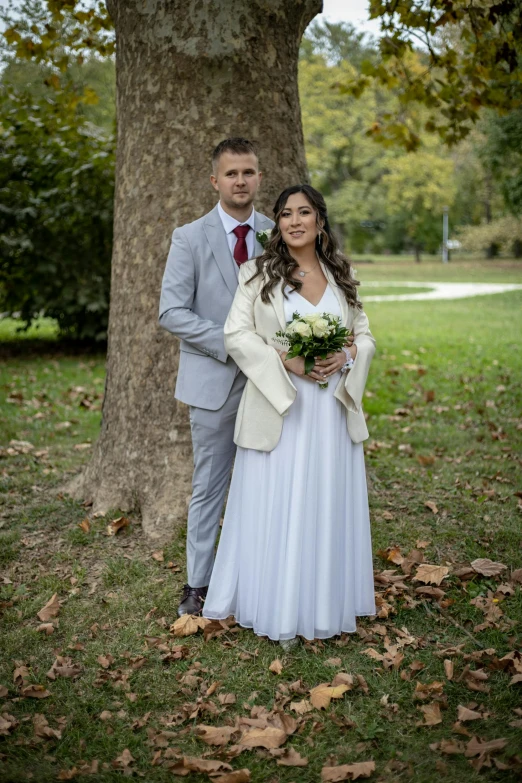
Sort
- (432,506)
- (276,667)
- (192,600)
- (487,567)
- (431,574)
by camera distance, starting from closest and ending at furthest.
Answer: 1. (276,667)
2. (192,600)
3. (431,574)
4. (487,567)
5. (432,506)

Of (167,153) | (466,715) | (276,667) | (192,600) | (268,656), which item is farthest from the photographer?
(167,153)

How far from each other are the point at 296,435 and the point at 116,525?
210 centimetres

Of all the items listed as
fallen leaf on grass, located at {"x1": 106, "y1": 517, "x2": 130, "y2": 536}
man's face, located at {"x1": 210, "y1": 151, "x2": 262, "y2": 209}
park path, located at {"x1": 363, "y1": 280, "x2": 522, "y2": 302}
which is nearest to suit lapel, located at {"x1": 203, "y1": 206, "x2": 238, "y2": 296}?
man's face, located at {"x1": 210, "y1": 151, "x2": 262, "y2": 209}

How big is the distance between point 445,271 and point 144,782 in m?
42.0

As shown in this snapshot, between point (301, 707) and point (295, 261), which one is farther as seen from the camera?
point (295, 261)

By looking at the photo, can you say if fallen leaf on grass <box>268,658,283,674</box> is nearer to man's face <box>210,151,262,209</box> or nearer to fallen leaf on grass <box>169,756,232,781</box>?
fallen leaf on grass <box>169,756,232,781</box>

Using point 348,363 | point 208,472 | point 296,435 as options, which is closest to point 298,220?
point 348,363

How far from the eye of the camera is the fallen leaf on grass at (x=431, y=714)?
135 inches

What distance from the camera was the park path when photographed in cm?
2559

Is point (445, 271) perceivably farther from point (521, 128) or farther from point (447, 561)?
point (447, 561)

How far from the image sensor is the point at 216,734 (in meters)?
3.40

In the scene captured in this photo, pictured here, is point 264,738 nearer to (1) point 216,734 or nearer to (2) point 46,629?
(1) point 216,734

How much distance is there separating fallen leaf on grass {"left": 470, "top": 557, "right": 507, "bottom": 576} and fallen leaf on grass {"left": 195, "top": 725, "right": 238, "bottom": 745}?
84.6 inches

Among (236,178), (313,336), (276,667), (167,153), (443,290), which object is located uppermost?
(167,153)
